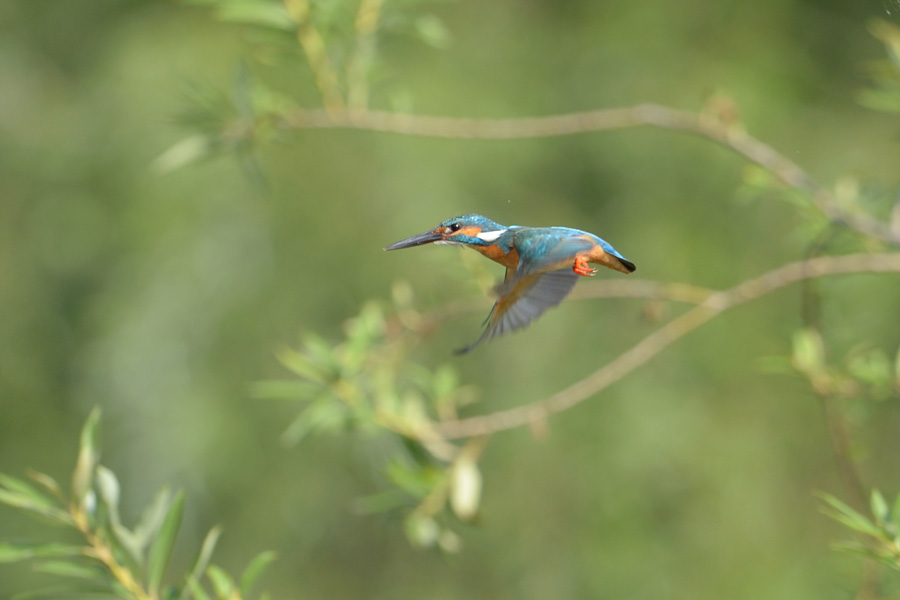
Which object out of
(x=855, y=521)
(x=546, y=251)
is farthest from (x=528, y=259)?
(x=855, y=521)

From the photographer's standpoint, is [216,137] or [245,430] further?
[245,430]

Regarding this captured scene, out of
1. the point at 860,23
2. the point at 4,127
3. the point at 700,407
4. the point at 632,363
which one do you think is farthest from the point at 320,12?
the point at 4,127

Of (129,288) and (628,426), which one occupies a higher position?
(129,288)

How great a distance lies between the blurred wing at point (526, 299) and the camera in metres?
0.44

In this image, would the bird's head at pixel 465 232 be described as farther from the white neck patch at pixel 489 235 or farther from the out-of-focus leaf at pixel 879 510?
the out-of-focus leaf at pixel 879 510

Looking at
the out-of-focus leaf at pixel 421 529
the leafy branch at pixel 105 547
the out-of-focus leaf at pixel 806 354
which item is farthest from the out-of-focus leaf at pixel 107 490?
the out-of-focus leaf at pixel 806 354

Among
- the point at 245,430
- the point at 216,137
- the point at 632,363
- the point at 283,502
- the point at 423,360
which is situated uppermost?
the point at 216,137

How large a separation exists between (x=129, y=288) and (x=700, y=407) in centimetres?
151

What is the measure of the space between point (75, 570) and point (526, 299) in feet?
1.10

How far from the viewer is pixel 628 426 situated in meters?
2.30

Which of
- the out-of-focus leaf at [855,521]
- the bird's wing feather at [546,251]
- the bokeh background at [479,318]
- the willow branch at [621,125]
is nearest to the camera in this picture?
the bird's wing feather at [546,251]

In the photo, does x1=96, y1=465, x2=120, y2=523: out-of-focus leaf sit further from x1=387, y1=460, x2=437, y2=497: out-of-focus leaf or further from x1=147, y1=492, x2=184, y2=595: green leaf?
x1=387, y1=460, x2=437, y2=497: out-of-focus leaf

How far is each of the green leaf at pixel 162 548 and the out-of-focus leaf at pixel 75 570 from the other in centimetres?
3

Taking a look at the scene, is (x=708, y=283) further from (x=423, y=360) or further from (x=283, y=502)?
(x=283, y=502)
